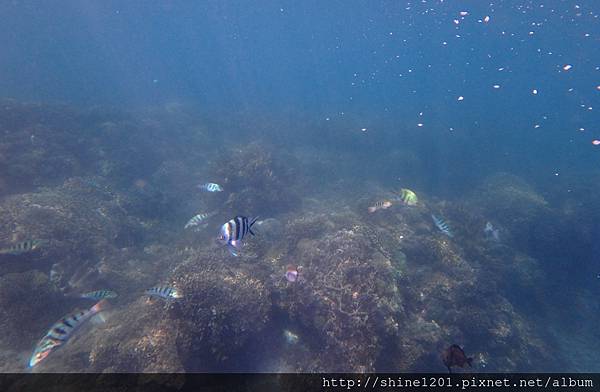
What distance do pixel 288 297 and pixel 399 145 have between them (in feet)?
81.6

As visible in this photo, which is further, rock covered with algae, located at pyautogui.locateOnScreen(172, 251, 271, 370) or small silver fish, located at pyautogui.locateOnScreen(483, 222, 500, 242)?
small silver fish, located at pyautogui.locateOnScreen(483, 222, 500, 242)

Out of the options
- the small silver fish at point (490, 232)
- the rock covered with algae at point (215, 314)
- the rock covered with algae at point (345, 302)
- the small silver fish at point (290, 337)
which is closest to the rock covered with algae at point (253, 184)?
the rock covered with algae at point (345, 302)

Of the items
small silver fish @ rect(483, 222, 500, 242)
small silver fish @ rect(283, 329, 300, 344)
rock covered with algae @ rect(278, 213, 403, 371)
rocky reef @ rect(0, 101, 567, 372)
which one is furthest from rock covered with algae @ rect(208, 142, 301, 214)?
small silver fish @ rect(483, 222, 500, 242)

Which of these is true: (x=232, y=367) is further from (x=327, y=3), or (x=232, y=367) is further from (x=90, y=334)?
(x=327, y=3)

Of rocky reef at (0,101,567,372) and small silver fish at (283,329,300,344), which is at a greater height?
rocky reef at (0,101,567,372)

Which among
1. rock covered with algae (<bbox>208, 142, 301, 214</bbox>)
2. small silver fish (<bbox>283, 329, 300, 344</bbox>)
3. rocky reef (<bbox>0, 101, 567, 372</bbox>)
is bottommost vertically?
small silver fish (<bbox>283, 329, 300, 344</bbox>)

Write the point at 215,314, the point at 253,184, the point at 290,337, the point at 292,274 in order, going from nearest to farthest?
1. the point at 215,314
2. the point at 290,337
3. the point at 292,274
4. the point at 253,184

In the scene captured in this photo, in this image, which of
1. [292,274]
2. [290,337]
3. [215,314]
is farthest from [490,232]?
[215,314]

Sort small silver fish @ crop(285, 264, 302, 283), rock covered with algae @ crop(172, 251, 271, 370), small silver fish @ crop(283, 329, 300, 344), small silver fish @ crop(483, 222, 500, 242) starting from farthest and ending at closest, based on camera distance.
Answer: small silver fish @ crop(483, 222, 500, 242) → small silver fish @ crop(285, 264, 302, 283) → small silver fish @ crop(283, 329, 300, 344) → rock covered with algae @ crop(172, 251, 271, 370)

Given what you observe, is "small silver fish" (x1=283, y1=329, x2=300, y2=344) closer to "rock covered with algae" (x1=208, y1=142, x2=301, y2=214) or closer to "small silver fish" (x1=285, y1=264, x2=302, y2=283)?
"small silver fish" (x1=285, y1=264, x2=302, y2=283)

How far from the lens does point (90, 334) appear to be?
24.4 feet

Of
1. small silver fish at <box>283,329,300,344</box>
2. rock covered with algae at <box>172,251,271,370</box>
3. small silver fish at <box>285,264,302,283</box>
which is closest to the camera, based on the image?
rock covered with algae at <box>172,251,271,370</box>

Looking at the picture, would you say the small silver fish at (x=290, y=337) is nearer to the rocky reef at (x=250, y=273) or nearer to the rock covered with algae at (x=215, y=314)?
the rocky reef at (x=250, y=273)

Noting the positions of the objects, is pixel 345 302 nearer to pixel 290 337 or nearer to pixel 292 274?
pixel 292 274
